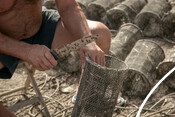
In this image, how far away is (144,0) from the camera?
5.27 metres

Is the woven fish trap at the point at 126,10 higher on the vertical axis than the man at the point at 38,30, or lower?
lower

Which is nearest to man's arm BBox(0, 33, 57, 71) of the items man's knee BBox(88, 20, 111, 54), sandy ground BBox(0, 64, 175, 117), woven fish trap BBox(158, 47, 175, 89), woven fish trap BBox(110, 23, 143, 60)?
man's knee BBox(88, 20, 111, 54)

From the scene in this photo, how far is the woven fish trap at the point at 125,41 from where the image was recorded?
371cm

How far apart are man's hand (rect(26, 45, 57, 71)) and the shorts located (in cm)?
39

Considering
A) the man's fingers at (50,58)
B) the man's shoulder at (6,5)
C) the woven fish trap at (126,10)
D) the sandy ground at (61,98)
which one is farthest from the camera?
the woven fish trap at (126,10)

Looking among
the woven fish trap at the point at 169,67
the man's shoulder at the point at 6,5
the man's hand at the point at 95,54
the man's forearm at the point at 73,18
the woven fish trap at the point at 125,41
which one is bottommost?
the woven fish trap at the point at 169,67

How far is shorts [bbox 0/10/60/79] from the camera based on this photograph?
7.98 ft

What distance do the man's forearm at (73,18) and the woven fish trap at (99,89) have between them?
1.24ft

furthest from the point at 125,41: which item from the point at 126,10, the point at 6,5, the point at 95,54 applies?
Answer: the point at 6,5

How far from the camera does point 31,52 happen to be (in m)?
2.11

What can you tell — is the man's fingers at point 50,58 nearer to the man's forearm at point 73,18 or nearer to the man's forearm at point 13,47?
the man's forearm at point 13,47

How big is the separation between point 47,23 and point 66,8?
0.88 ft

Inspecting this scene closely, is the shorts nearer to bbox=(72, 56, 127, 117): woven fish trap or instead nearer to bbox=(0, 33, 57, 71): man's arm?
bbox=(0, 33, 57, 71): man's arm

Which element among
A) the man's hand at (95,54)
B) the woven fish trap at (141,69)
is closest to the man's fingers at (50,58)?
the man's hand at (95,54)
